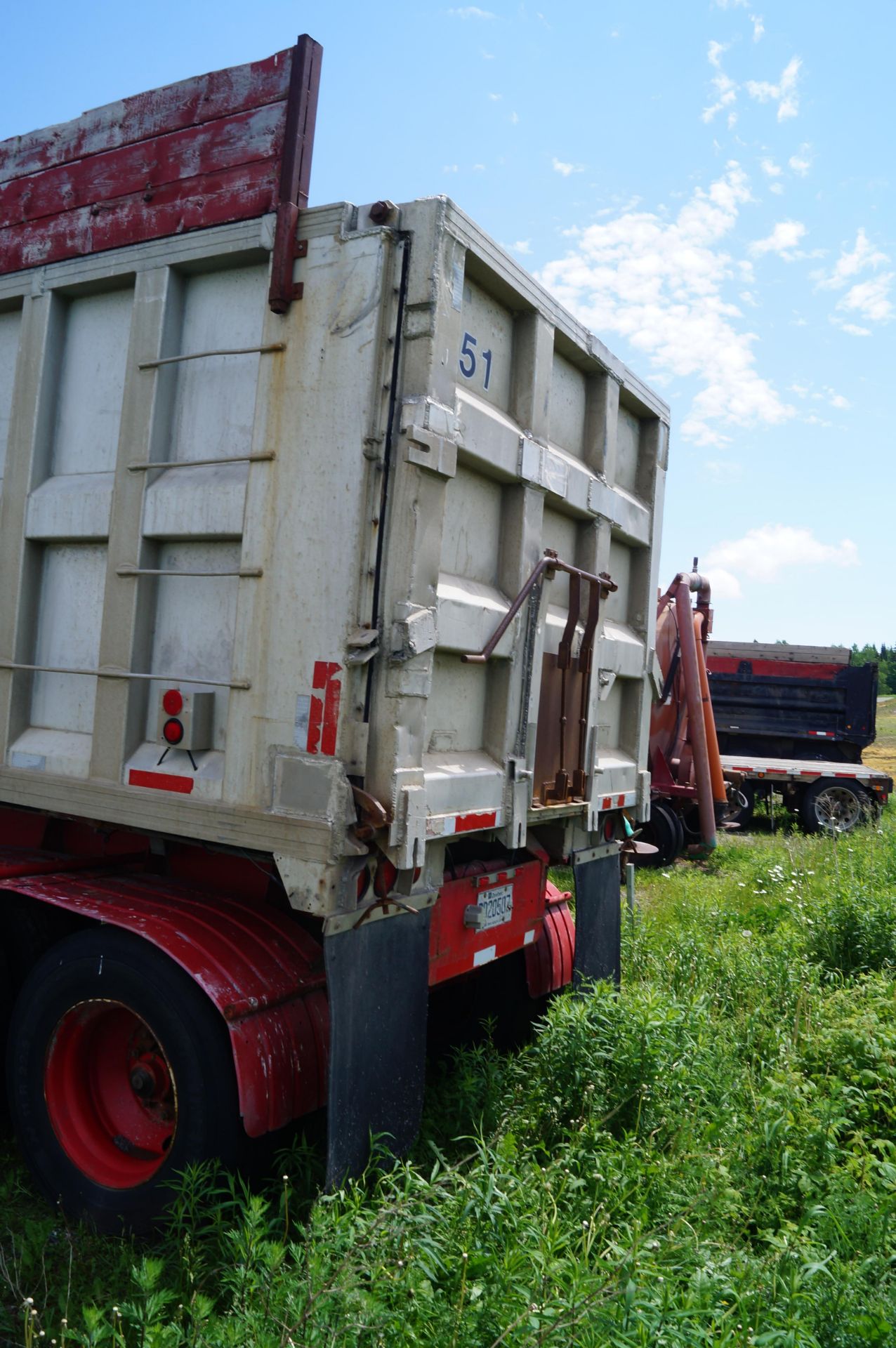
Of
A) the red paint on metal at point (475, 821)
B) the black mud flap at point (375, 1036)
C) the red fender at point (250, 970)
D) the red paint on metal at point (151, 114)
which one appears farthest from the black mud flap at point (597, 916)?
the red paint on metal at point (151, 114)

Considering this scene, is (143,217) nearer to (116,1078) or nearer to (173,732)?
(173,732)

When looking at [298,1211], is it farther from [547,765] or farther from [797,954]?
[797,954]

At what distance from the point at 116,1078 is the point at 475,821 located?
1.53 meters

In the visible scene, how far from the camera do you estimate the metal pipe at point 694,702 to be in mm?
9086

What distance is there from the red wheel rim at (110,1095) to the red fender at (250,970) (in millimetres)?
338

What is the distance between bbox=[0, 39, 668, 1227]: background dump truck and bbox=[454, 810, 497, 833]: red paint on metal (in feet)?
0.08

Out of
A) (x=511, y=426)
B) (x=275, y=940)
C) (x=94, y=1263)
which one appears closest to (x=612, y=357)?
(x=511, y=426)

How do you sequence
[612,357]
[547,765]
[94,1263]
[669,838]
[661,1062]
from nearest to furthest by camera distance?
[94,1263] → [661,1062] → [547,765] → [612,357] → [669,838]

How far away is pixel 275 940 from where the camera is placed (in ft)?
10.7

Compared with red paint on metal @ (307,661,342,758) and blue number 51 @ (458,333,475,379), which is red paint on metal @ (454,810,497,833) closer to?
red paint on metal @ (307,661,342,758)

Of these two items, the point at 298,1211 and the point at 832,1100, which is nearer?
the point at 298,1211

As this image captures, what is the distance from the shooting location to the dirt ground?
95.4ft

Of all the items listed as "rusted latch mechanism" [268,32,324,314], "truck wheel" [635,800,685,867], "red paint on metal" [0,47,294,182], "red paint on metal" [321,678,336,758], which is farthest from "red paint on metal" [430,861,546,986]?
"truck wheel" [635,800,685,867]

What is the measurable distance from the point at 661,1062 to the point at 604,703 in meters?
1.68
